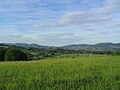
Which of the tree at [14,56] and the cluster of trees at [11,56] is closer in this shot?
the tree at [14,56]

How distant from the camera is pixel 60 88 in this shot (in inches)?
384

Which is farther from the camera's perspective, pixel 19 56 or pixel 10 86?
pixel 19 56

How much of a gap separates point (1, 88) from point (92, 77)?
464cm

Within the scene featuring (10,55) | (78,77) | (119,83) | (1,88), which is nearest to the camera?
(1,88)

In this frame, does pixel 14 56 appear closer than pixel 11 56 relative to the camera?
Yes

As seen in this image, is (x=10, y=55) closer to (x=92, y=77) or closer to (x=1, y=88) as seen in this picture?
(x=92, y=77)

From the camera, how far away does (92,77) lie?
13.0 meters

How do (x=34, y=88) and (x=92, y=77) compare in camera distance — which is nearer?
(x=34, y=88)

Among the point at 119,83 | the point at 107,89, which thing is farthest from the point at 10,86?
the point at 119,83

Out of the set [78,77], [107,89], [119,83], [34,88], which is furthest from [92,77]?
[34,88]

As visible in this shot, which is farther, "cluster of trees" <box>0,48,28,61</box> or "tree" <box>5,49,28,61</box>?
"cluster of trees" <box>0,48,28,61</box>

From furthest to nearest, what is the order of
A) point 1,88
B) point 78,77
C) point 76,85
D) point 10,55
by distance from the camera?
point 10,55 < point 78,77 < point 76,85 < point 1,88

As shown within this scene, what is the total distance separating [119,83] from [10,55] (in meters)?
34.5

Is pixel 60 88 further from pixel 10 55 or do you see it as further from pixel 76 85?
pixel 10 55
